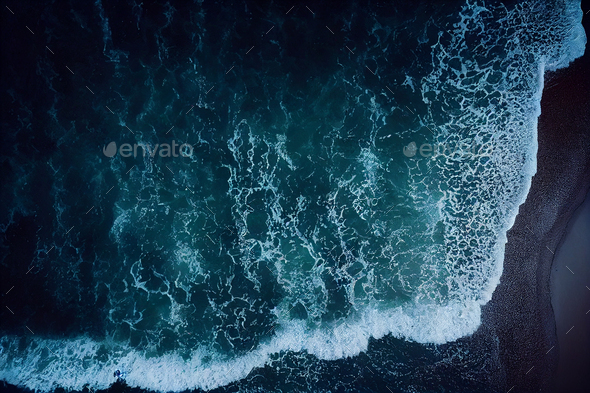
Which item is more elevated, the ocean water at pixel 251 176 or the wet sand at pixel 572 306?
the ocean water at pixel 251 176

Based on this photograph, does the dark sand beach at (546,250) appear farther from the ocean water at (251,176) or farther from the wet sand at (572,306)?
the ocean water at (251,176)

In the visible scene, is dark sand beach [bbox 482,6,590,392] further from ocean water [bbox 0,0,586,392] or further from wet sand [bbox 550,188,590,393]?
ocean water [bbox 0,0,586,392]

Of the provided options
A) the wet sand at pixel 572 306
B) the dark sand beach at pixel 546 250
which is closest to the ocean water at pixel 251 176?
the dark sand beach at pixel 546 250

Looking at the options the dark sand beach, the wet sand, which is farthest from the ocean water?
the wet sand

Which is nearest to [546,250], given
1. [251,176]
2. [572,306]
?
[572,306]

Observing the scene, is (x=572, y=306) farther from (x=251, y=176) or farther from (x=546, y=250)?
(x=251, y=176)

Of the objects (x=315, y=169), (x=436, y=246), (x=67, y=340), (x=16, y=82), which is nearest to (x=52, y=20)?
(x=16, y=82)

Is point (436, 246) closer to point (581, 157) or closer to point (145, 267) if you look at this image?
point (581, 157)
